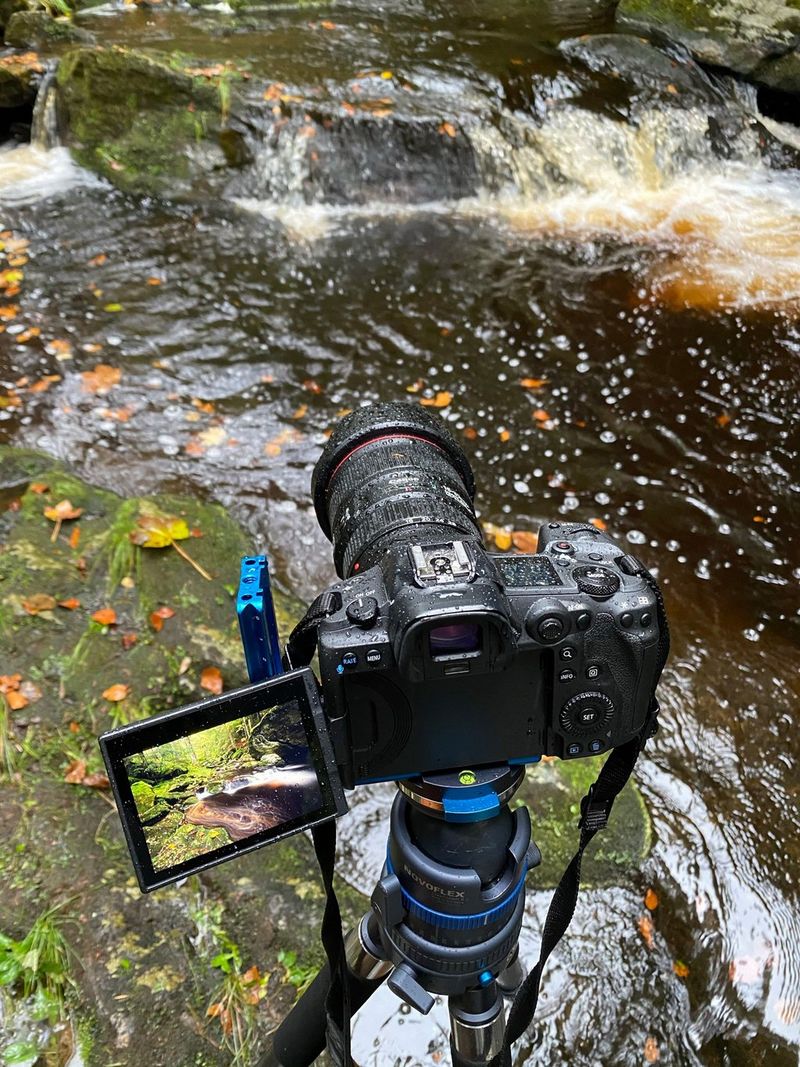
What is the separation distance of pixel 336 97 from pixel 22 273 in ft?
9.74

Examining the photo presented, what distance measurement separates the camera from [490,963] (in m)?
1.37

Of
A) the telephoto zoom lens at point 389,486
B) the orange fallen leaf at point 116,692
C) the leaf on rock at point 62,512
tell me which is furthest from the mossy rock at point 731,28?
the orange fallen leaf at point 116,692

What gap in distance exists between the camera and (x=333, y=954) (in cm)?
136

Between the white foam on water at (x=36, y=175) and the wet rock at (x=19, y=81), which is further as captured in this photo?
the wet rock at (x=19, y=81)

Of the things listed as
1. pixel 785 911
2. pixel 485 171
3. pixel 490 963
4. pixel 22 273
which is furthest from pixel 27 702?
pixel 485 171

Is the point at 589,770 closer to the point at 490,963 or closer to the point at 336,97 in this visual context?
the point at 490,963

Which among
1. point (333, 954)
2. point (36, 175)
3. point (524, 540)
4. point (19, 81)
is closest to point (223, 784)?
point (333, 954)

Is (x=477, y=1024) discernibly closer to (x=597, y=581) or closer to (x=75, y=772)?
(x=597, y=581)

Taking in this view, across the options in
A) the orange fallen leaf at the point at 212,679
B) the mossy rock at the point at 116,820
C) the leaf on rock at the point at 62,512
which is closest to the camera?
the mossy rock at the point at 116,820

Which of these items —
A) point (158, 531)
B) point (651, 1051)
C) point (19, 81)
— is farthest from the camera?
point (19, 81)

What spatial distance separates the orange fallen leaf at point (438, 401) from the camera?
4441 mm

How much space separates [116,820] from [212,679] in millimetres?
554

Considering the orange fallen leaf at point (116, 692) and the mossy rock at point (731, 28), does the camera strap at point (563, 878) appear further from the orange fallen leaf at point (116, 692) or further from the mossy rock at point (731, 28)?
the mossy rock at point (731, 28)

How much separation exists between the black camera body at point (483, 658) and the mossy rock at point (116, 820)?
1.19 metres
